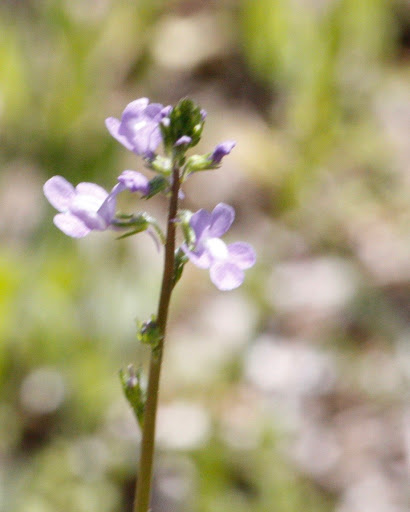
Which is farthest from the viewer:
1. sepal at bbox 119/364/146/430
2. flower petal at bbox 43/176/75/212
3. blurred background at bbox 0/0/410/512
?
blurred background at bbox 0/0/410/512

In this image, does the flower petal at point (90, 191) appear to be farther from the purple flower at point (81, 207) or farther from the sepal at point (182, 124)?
the sepal at point (182, 124)

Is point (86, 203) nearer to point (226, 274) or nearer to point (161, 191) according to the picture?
Answer: point (161, 191)

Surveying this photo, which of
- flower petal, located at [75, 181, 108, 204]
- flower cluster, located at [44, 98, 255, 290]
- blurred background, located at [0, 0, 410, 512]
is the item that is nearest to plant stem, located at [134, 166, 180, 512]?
flower cluster, located at [44, 98, 255, 290]

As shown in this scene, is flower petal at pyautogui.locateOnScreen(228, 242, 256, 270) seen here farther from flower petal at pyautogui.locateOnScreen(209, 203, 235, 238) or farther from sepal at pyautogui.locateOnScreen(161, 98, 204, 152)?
sepal at pyautogui.locateOnScreen(161, 98, 204, 152)

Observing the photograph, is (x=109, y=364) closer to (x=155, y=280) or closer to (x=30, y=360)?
(x=30, y=360)

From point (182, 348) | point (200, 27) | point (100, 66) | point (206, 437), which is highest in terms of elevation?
point (200, 27)

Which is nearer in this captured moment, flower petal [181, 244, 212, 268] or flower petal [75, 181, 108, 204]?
flower petal [181, 244, 212, 268]

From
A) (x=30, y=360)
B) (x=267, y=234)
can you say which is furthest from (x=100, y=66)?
(x=30, y=360)
